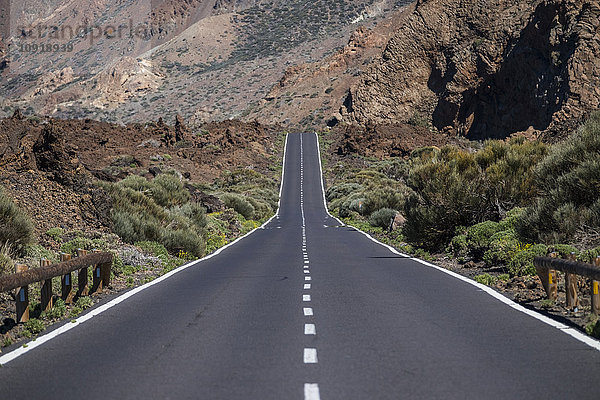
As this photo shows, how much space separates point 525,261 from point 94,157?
6597 centimetres

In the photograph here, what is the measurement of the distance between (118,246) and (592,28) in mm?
65785

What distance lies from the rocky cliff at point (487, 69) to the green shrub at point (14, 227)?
153 ft

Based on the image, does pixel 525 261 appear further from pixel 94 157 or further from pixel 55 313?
pixel 94 157

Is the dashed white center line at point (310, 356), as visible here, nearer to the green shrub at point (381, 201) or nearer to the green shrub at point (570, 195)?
the green shrub at point (570, 195)

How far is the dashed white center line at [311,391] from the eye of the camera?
5887 mm

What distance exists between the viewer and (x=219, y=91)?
16412 centimetres

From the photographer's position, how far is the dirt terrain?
20.1 m

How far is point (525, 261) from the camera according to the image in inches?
576

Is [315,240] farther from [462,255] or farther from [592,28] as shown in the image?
[592,28]

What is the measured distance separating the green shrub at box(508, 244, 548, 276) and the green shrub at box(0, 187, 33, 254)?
10.0 m

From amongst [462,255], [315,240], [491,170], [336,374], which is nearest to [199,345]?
[336,374]

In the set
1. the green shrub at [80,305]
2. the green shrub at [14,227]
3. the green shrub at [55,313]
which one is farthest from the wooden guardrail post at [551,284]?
the green shrub at [14,227]

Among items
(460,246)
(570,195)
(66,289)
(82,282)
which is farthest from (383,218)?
(66,289)

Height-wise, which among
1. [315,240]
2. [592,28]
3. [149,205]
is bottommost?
[315,240]
